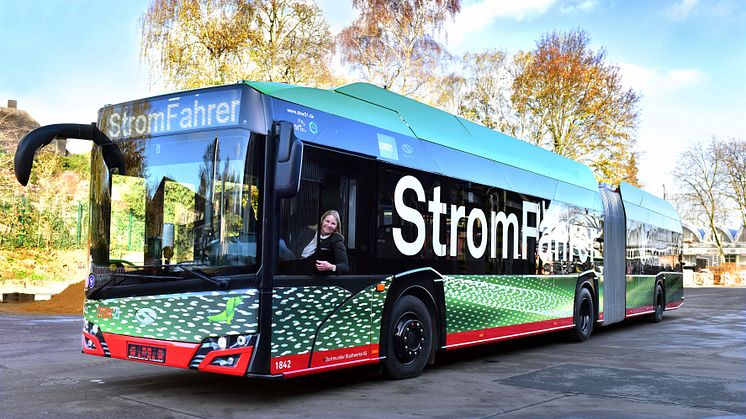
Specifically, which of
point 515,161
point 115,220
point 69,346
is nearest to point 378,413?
point 115,220

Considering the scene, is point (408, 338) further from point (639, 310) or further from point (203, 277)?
point (639, 310)

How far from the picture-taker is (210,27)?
24.3 meters

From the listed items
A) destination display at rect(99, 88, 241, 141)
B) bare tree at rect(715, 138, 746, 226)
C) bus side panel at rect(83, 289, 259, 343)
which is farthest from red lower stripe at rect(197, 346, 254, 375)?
bare tree at rect(715, 138, 746, 226)

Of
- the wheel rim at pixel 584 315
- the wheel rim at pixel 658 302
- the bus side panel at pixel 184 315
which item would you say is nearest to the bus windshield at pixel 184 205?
the bus side panel at pixel 184 315

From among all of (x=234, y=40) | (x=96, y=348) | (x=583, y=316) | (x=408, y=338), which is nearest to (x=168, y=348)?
(x=96, y=348)

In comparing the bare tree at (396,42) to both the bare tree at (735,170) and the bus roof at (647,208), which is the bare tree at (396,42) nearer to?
the bus roof at (647,208)

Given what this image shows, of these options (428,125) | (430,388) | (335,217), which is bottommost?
(430,388)

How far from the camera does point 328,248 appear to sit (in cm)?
741

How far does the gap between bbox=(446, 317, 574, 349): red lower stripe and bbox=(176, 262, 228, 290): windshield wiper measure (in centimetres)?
383

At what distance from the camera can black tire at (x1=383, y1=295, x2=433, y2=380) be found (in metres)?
8.52

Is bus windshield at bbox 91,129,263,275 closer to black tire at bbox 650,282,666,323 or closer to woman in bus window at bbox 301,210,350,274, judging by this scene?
woman in bus window at bbox 301,210,350,274

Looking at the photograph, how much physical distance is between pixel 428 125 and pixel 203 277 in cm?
427

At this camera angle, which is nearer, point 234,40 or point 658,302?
point 658,302

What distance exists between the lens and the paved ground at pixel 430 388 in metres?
6.98
